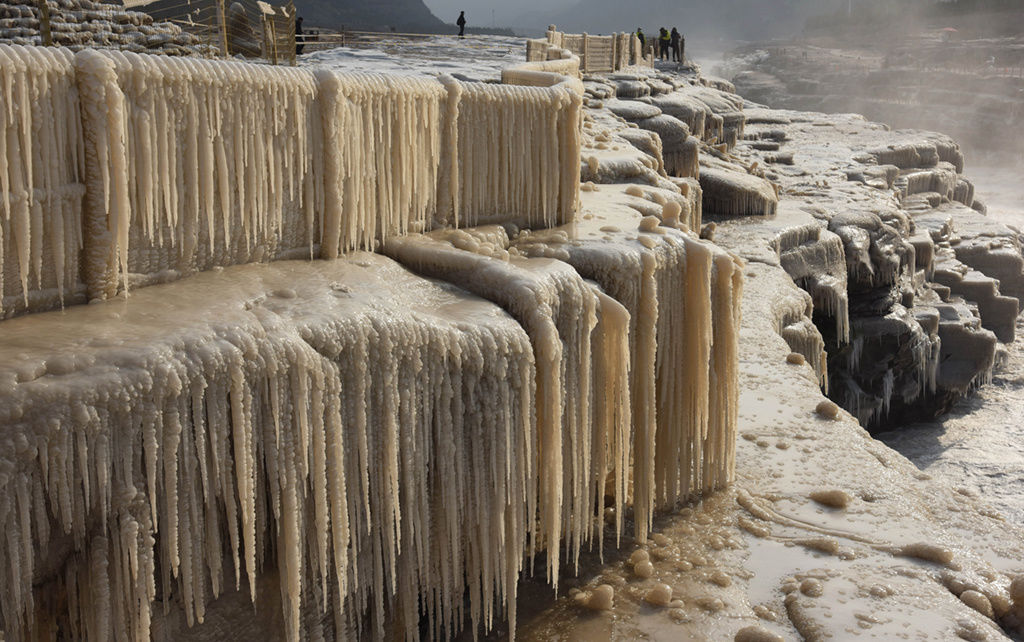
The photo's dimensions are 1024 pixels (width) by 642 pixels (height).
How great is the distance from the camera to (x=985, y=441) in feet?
52.3

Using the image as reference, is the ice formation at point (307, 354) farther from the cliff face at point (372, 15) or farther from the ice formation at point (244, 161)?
the cliff face at point (372, 15)

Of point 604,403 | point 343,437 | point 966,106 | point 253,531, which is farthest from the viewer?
point 966,106

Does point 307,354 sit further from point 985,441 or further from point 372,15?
point 372,15

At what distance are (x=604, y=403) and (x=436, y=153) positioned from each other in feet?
6.82

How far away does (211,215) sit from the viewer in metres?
4.93

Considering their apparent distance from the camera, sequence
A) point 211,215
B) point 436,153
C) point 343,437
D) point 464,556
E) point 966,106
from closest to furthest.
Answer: point 343,437
point 211,215
point 464,556
point 436,153
point 966,106

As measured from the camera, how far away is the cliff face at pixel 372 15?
57.0 meters

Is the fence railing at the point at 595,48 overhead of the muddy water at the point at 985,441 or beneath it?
overhead

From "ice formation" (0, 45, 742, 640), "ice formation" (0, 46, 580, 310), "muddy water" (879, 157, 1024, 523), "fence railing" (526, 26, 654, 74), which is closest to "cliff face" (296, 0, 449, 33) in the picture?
"fence railing" (526, 26, 654, 74)

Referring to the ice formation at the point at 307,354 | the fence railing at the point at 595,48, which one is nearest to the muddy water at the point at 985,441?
the ice formation at the point at 307,354

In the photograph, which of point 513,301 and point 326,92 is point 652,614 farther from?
point 326,92

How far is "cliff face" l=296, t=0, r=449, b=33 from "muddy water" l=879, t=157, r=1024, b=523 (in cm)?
4257

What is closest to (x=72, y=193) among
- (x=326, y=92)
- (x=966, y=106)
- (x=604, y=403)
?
(x=326, y=92)

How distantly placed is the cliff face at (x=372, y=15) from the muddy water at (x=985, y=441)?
42.6m
